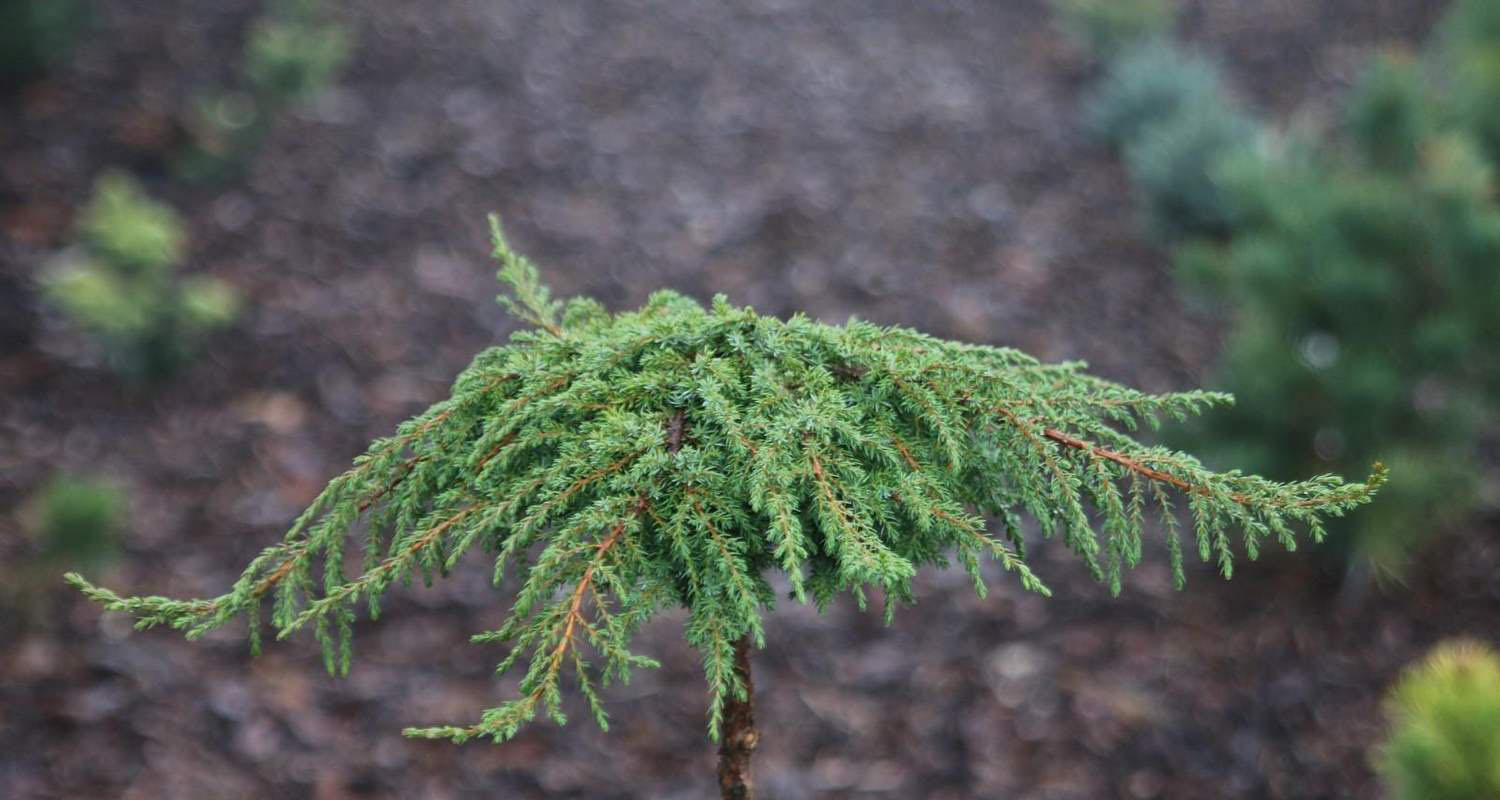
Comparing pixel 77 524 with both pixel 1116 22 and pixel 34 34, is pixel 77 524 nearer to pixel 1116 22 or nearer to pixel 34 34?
pixel 34 34

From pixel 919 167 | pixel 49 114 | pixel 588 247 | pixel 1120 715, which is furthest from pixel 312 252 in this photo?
pixel 1120 715

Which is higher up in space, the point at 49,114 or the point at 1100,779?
the point at 49,114

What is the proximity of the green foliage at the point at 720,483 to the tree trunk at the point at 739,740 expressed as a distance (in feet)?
0.91

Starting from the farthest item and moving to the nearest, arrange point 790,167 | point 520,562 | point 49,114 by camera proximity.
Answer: point 790,167 < point 49,114 < point 520,562

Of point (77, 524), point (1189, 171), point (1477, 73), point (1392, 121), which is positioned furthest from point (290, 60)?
point (1477, 73)

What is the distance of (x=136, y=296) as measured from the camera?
377cm

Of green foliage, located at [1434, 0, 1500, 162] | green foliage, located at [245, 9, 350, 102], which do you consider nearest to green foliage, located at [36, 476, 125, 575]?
green foliage, located at [245, 9, 350, 102]

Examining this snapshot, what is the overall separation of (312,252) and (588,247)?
115 centimetres

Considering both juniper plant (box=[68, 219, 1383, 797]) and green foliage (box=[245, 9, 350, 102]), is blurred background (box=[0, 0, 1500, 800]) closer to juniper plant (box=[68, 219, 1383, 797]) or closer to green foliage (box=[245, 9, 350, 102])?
green foliage (box=[245, 9, 350, 102])

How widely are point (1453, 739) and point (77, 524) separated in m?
3.30

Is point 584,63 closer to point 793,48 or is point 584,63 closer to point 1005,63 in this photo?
point 793,48

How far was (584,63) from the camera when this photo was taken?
625 centimetres

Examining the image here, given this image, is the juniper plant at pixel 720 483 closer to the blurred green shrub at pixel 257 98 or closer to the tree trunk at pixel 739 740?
the tree trunk at pixel 739 740

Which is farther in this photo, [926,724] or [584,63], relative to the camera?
[584,63]
